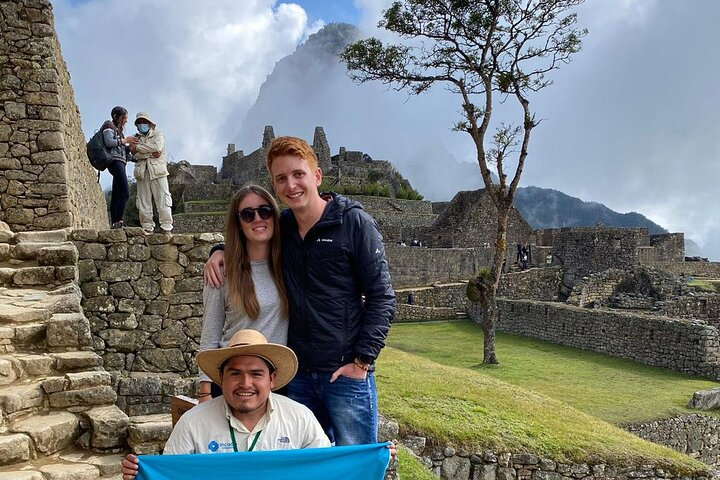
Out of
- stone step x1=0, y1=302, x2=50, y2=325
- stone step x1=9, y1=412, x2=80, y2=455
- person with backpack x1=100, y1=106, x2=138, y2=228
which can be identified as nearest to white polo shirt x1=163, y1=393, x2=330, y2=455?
stone step x1=9, y1=412, x2=80, y2=455

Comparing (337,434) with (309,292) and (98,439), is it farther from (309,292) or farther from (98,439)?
(98,439)

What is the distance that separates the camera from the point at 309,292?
138 inches

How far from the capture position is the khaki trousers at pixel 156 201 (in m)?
7.54

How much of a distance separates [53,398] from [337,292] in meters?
2.34

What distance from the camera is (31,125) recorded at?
8.18 m

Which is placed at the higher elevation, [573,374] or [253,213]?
[253,213]

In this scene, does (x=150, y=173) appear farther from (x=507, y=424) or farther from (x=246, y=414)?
(x=507, y=424)

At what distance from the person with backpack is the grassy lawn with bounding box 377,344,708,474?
4.52 m

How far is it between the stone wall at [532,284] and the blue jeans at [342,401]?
21911 mm

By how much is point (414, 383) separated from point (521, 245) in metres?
24.6

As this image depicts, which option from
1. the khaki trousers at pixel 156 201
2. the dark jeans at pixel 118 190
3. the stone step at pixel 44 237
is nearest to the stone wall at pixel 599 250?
the dark jeans at pixel 118 190

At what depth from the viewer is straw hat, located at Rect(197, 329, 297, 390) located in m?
3.04

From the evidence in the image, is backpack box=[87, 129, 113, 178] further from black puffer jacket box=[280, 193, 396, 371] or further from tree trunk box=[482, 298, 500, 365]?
tree trunk box=[482, 298, 500, 365]

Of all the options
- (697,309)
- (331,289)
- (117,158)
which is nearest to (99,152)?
(117,158)
